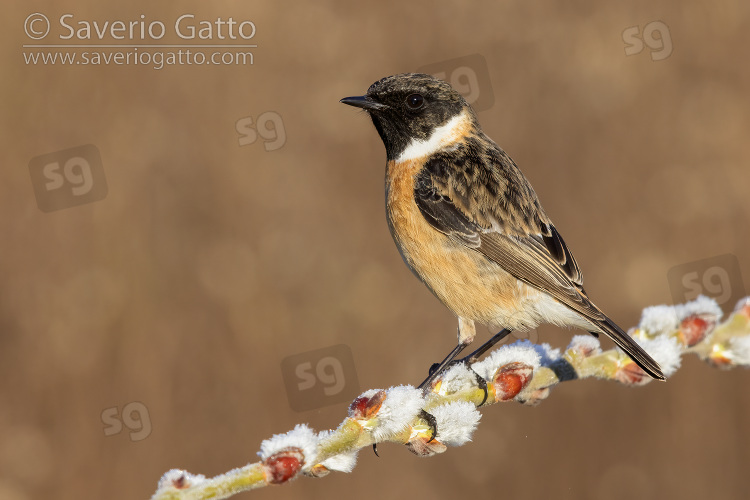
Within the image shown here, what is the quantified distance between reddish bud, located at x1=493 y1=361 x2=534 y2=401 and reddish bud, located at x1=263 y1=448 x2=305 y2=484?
107 centimetres

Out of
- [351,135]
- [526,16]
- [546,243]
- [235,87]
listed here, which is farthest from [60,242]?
[526,16]

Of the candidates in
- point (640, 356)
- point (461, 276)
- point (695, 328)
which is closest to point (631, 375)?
point (640, 356)

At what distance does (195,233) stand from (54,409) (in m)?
1.97

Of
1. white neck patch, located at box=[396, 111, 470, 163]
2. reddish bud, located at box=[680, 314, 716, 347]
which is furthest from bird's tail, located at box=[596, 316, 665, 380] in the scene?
white neck patch, located at box=[396, 111, 470, 163]

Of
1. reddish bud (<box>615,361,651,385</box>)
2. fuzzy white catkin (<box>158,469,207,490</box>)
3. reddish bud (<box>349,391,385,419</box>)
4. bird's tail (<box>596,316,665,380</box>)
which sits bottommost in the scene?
reddish bud (<box>615,361,651,385</box>)

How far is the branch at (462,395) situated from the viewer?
2.12 meters

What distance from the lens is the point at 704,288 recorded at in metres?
6.49

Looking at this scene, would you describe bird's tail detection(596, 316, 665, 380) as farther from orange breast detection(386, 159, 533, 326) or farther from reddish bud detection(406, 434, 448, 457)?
reddish bud detection(406, 434, 448, 457)

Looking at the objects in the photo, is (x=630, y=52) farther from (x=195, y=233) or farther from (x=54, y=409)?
(x=54, y=409)

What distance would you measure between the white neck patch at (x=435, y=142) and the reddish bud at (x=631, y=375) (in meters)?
1.82

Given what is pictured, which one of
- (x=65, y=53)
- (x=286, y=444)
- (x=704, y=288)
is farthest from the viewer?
(x=65, y=53)

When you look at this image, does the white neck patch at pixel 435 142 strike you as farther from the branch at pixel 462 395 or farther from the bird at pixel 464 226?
the branch at pixel 462 395

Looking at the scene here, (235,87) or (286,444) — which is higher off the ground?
(235,87)

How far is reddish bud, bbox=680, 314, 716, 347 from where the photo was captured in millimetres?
3172
